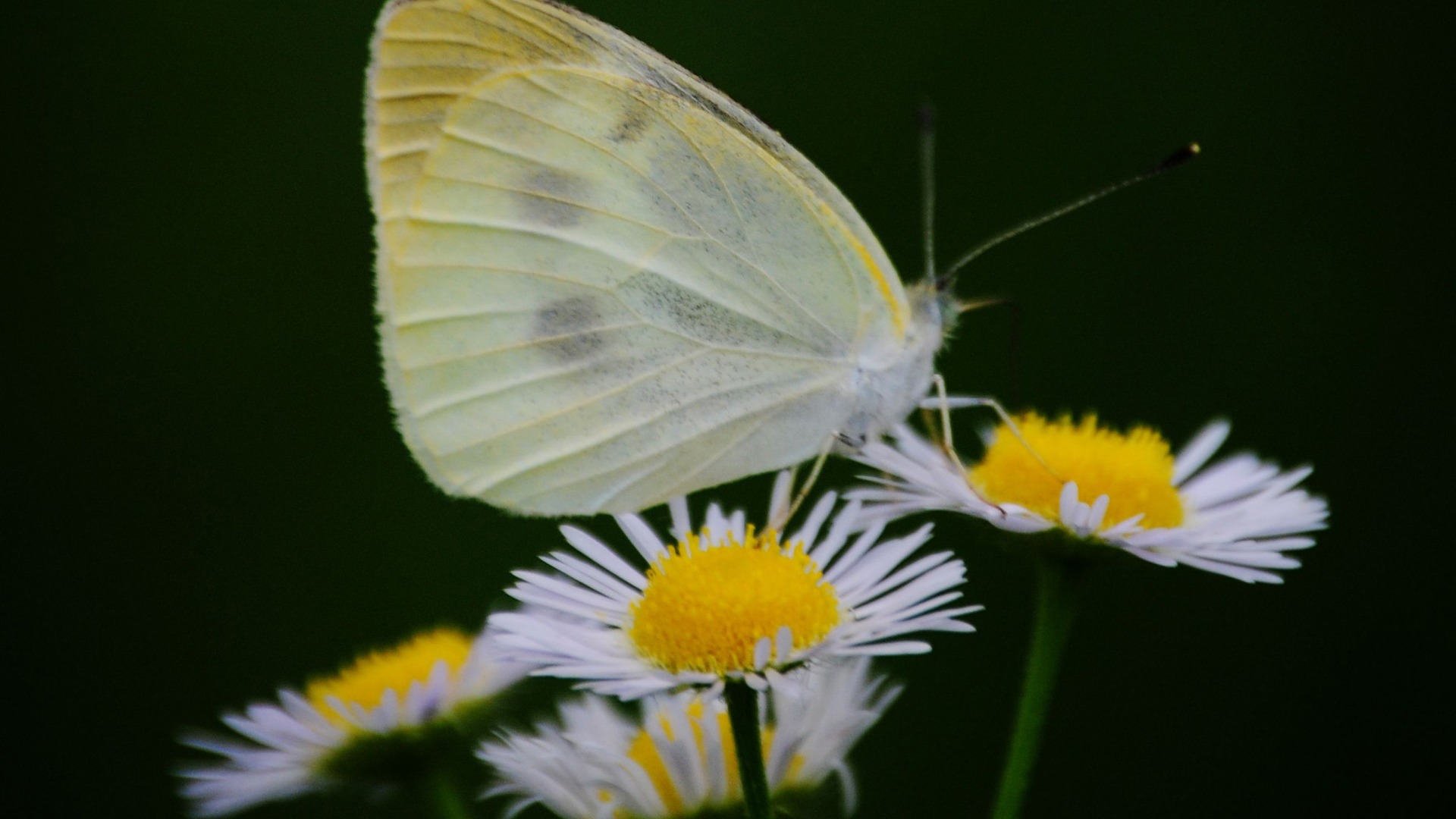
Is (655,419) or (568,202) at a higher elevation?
(568,202)

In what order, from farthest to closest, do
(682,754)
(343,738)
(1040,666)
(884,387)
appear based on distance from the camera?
(884,387) → (343,738) → (1040,666) → (682,754)

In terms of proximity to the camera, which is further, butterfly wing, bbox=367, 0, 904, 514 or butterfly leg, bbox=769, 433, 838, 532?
butterfly wing, bbox=367, 0, 904, 514

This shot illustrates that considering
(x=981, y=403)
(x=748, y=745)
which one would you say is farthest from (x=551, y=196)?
(x=748, y=745)

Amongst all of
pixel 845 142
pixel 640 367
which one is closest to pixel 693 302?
pixel 640 367

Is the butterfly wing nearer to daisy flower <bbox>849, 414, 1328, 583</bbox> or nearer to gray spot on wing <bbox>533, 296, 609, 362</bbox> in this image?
gray spot on wing <bbox>533, 296, 609, 362</bbox>

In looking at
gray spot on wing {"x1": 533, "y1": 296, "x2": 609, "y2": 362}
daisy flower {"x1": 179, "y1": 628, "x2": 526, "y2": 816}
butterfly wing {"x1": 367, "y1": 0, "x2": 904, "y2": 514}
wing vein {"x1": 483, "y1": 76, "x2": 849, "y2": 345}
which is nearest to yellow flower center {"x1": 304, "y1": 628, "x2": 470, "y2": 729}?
daisy flower {"x1": 179, "y1": 628, "x2": 526, "y2": 816}

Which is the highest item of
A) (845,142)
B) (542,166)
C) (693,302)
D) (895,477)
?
(845,142)

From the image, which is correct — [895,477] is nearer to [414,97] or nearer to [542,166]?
[542,166]

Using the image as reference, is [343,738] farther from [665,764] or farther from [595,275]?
[595,275]
